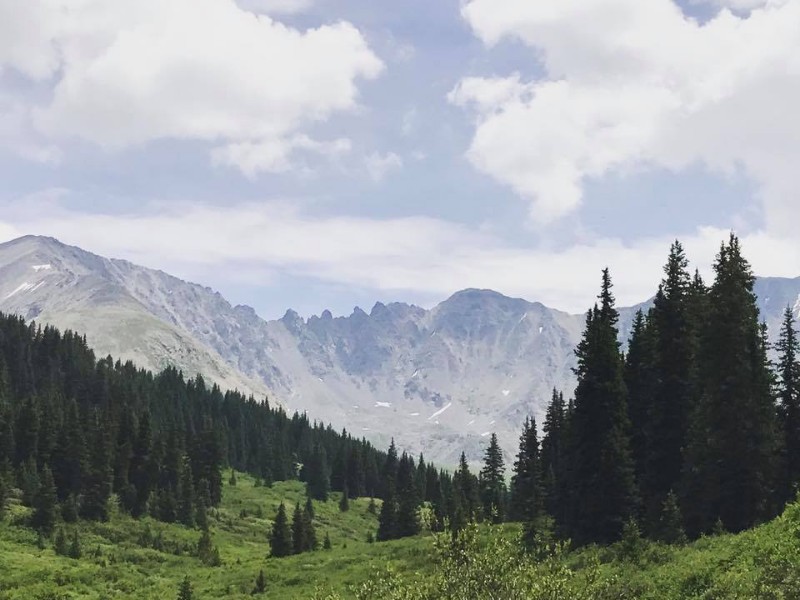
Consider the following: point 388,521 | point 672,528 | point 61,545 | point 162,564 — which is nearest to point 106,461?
point 61,545

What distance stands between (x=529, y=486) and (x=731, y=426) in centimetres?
2567

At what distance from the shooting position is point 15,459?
11075 centimetres

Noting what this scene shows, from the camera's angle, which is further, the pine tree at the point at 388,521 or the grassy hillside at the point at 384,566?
the pine tree at the point at 388,521

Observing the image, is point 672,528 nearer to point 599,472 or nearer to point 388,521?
point 599,472

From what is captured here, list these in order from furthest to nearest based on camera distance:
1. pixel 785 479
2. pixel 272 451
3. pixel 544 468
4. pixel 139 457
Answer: pixel 272 451 < pixel 139 457 < pixel 544 468 < pixel 785 479

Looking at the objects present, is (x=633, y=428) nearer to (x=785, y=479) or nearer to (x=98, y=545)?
(x=785, y=479)

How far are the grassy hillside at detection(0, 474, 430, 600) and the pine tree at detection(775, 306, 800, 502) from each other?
26017 mm

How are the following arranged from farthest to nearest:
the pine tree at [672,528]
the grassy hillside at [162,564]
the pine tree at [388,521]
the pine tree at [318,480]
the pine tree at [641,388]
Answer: the pine tree at [318,480]
the pine tree at [388,521]
the pine tree at [641,388]
the grassy hillside at [162,564]
the pine tree at [672,528]

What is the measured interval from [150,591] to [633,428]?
4070cm

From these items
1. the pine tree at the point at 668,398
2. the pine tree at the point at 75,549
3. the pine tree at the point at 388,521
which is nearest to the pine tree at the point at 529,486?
the pine tree at the point at 668,398

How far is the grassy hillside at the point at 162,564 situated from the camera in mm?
56250

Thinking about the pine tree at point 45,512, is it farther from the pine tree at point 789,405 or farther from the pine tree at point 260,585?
the pine tree at point 789,405

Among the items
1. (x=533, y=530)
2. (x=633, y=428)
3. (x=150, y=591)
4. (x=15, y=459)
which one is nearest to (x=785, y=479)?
(x=633, y=428)

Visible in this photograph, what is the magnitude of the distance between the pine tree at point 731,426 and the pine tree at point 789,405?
5.03m
